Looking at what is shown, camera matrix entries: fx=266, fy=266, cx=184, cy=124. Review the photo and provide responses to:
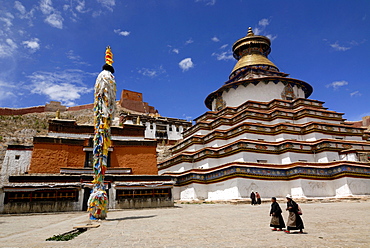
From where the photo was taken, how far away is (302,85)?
104ft

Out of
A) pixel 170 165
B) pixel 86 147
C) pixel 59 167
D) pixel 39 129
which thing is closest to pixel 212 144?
pixel 170 165

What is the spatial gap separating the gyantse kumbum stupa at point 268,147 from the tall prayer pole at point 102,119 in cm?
1100

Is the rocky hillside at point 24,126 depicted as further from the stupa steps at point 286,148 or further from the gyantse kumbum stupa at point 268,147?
the stupa steps at point 286,148

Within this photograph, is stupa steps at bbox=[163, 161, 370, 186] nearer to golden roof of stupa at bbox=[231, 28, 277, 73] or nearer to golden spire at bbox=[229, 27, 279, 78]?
golden roof of stupa at bbox=[231, 28, 277, 73]

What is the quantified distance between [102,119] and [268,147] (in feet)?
49.6

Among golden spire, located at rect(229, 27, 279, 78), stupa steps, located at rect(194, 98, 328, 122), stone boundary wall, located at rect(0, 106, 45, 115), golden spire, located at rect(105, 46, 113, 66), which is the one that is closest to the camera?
golden spire, located at rect(105, 46, 113, 66)

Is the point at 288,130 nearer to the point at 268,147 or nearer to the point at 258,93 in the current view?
the point at 268,147

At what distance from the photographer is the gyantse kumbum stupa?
20156 mm

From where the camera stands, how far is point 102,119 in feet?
40.7

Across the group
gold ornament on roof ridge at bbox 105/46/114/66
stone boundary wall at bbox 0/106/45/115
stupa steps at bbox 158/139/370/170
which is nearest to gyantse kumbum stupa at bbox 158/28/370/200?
stupa steps at bbox 158/139/370/170

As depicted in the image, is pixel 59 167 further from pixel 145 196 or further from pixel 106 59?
pixel 106 59

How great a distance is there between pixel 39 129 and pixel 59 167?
1370 inches

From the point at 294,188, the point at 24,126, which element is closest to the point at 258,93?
the point at 294,188

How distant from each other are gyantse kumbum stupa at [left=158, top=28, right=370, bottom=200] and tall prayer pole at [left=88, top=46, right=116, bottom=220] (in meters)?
11.0
